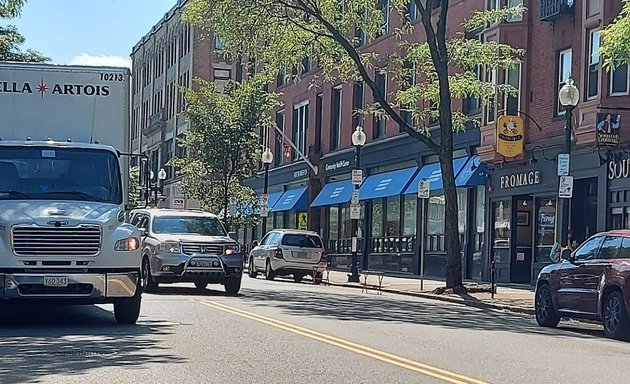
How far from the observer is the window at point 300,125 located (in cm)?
5088

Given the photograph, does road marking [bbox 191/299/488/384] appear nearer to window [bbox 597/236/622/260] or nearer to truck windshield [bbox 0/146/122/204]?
truck windshield [bbox 0/146/122/204]

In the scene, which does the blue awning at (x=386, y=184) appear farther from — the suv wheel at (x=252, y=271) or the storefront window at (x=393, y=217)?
the suv wheel at (x=252, y=271)

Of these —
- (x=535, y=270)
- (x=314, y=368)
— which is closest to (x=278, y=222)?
(x=535, y=270)

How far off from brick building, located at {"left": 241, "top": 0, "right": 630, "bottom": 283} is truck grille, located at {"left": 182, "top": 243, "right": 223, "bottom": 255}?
9916 mm

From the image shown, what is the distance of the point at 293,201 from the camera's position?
162ft

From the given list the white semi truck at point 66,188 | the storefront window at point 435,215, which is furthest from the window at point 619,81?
the white semi truck at point 66,188

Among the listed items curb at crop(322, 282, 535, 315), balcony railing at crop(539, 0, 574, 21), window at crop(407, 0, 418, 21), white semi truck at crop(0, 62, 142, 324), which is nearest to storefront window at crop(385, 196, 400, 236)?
window at crop(407, 0, 418, 21)

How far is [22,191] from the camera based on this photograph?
14602 mm

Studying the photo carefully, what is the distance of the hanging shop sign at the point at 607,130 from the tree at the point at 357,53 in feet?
9.73

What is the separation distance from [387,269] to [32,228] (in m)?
27.1

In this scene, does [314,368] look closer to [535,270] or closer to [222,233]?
[222,233]

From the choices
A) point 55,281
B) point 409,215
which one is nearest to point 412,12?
point 409,215

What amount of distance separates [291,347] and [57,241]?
3578mm

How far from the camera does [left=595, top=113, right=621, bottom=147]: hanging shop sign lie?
25.2m
